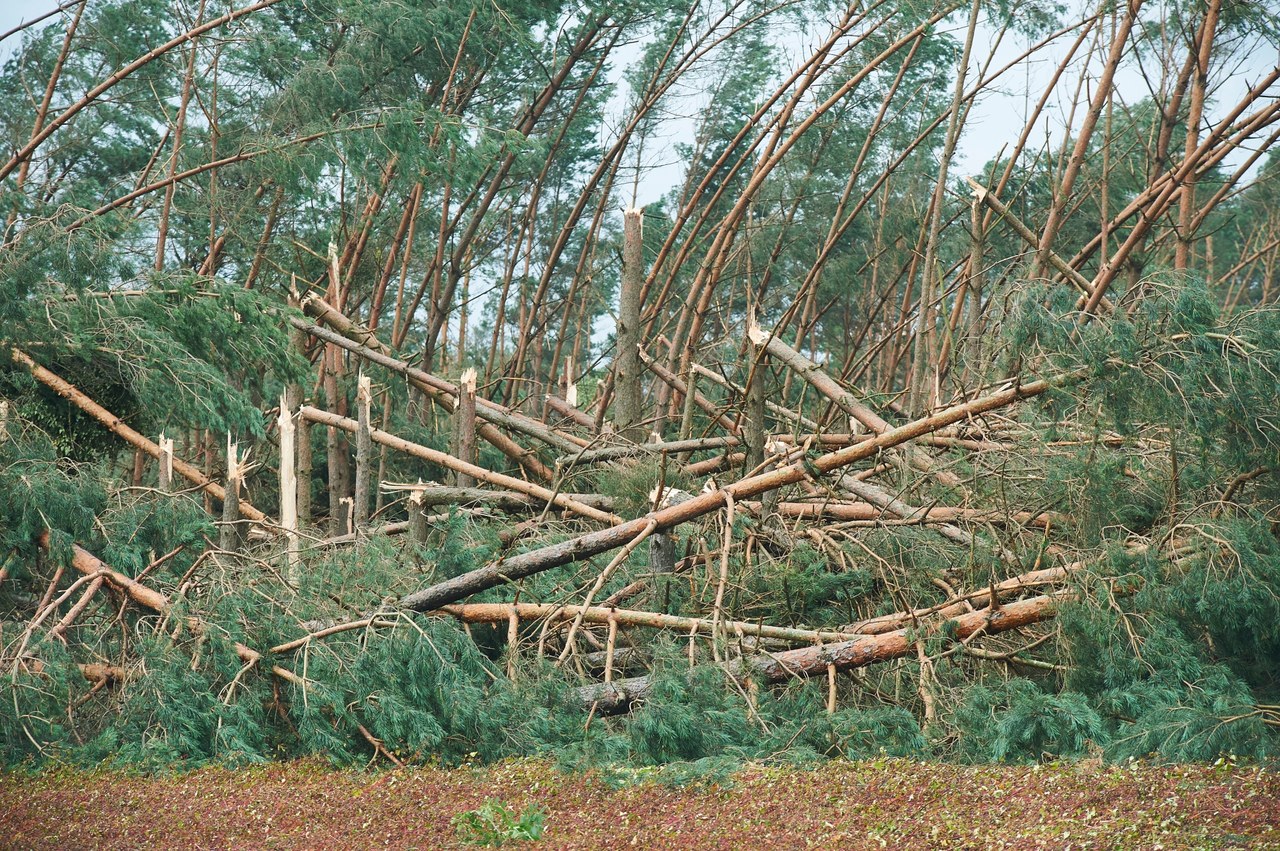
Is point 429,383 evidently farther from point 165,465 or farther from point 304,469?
point 165,465

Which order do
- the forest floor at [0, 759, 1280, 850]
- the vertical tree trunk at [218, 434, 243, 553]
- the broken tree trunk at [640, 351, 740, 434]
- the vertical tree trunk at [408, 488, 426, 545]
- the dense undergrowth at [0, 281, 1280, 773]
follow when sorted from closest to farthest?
the forest floor at [0, 759, 1280, 850] → the dense undergrowth at [0, 281, 1280, 773] → the vertical tree trunk at [408, 488, 426, 545] → the vertical tree trunk at [218, 434, 243, 553] → the broken tree trunk at [640, 351, 740, 434]

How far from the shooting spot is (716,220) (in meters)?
18.7

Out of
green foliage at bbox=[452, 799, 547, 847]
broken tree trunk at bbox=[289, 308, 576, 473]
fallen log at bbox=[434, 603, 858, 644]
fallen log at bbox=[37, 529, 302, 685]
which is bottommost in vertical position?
green foliage at bbox=[452, 799, 547, 847]

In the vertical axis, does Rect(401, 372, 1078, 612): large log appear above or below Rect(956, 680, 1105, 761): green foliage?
above

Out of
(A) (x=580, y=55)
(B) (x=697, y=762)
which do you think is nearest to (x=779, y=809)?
(B) (x=697, y=762)

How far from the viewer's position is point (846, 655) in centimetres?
540

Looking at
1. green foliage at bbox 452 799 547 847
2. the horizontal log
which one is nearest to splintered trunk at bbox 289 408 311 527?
the horizontal log

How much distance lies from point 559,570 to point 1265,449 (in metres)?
3.63

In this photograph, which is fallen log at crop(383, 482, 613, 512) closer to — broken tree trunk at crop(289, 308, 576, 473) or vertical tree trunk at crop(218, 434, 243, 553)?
broken tree trunk at crop(289, 308, 576, 473)

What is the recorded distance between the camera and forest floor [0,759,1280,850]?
3.64 meters

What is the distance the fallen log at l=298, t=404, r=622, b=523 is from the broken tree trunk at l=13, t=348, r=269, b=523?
0.88m

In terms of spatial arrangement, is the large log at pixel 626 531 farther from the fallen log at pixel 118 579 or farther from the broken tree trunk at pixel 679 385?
the broken tree trunk at pixel 679 385

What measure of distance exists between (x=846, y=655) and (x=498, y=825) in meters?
1.95

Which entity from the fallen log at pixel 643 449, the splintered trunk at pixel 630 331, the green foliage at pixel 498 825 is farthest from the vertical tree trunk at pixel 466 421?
the green foliage at pixel 498 825
